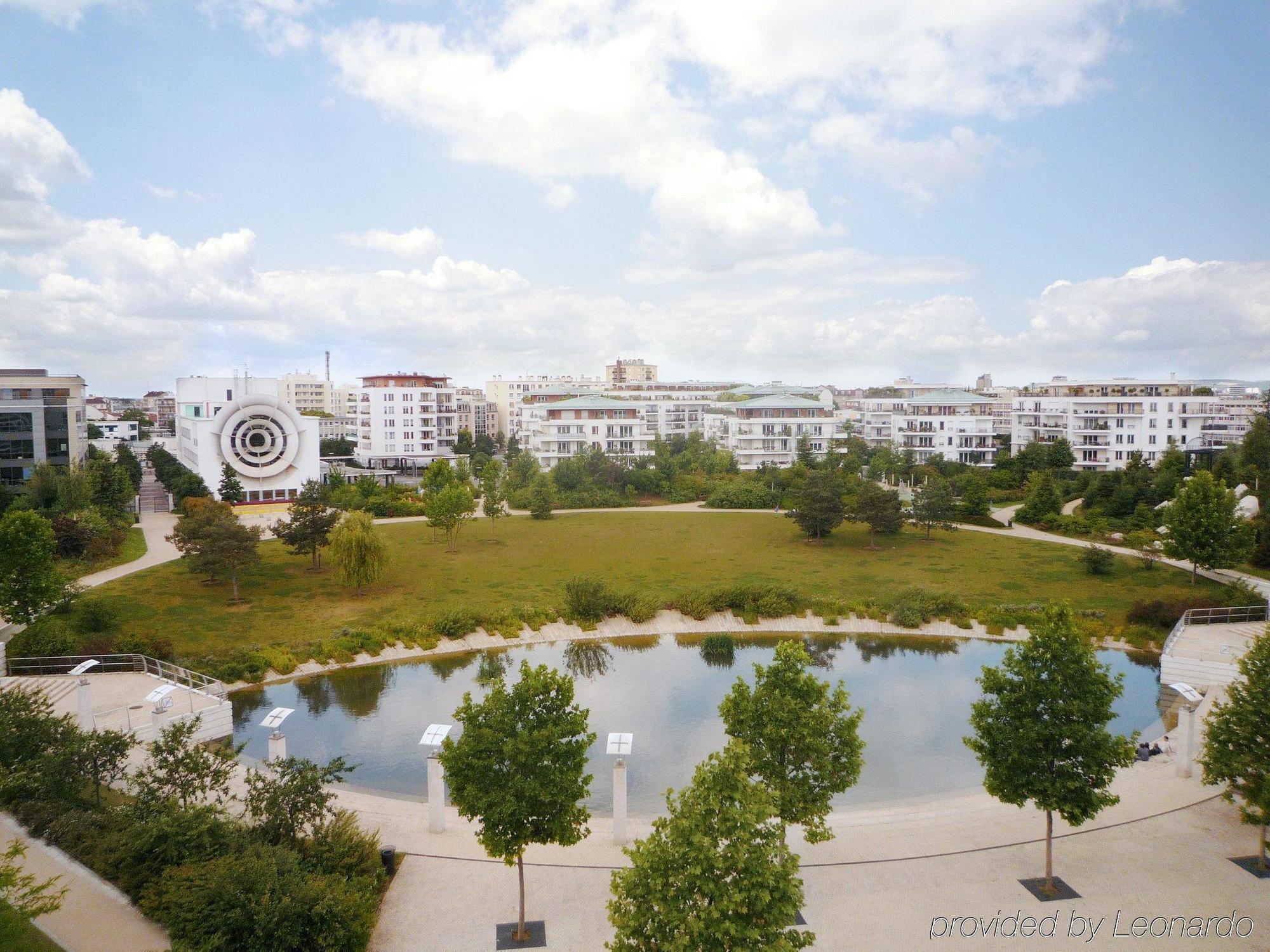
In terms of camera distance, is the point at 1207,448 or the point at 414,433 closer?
the point at 1207,448

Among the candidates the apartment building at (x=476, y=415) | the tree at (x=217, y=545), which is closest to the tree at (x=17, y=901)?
the tree at (x=217, y=545)

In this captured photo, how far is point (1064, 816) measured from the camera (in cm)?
1230

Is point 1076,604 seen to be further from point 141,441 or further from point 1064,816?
point 141,441

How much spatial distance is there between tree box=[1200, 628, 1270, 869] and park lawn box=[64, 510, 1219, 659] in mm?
14831

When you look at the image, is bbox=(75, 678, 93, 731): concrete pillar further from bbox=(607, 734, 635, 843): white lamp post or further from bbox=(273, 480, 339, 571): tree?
bbox=(273, 480, 339, 571): tree

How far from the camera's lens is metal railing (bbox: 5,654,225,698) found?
821 inches

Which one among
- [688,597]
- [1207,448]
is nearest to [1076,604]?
[688,597]

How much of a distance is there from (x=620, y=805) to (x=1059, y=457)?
5738cm

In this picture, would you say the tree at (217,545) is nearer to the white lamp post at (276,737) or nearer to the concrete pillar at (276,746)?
the white lamp post at (276,737)

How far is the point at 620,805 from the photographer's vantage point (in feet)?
45.9

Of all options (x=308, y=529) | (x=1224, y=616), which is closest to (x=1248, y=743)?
(x=1224, y=616)

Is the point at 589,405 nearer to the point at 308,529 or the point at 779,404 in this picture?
the point at 779,404

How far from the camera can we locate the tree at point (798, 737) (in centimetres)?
1217

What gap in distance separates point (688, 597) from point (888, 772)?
12.4 metres
